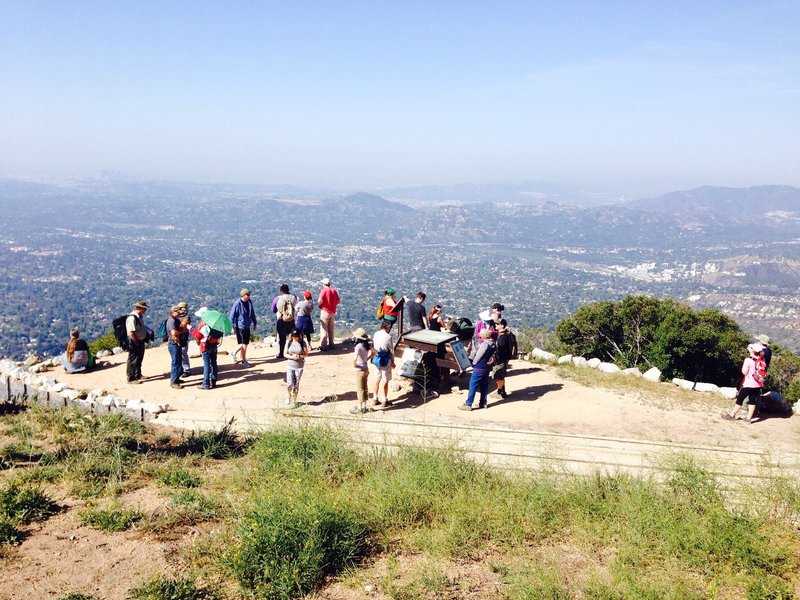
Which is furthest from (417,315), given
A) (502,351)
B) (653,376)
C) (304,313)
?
(653,376)

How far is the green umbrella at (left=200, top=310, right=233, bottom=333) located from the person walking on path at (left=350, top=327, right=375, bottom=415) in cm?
292

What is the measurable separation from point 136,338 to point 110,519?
21.0ft

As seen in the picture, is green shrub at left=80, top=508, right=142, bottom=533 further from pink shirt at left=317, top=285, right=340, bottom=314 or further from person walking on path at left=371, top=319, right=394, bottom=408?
pink shirt at left=317, top=285, right=340, bottom=314

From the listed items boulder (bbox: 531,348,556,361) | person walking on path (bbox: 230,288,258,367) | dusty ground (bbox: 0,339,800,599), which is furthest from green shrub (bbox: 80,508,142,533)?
boulder (bbox: 531,348,556,361)

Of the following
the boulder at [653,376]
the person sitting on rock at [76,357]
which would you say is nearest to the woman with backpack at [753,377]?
the boulder at [653,376]

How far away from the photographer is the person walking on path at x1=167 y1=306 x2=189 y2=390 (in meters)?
11.0

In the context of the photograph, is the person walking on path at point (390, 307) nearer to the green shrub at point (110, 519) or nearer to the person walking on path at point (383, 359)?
the person walking on path at point (383, 359)

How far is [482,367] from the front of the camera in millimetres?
9805

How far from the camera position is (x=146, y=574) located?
183 inches

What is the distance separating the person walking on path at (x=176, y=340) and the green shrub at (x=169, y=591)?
7.15m

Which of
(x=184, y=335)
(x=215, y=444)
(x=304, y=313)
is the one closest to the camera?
(x=215, y=444)

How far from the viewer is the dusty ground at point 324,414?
4.66m

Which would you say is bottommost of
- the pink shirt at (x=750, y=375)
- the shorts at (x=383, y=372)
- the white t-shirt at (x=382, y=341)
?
the shorts at (x=383, y=372)

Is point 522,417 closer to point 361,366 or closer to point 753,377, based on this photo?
point 361,366
